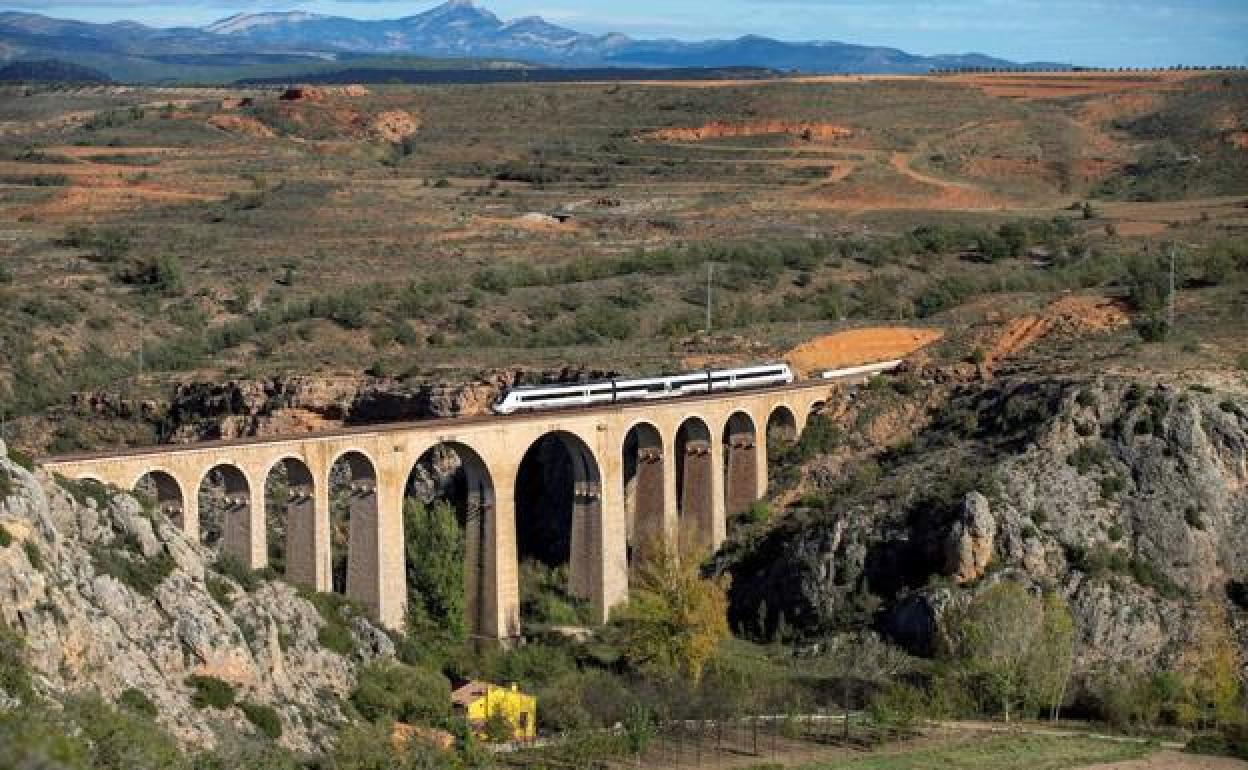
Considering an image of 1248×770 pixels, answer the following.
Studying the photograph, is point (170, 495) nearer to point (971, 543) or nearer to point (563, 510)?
point (563, 510)

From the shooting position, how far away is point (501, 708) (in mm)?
49812

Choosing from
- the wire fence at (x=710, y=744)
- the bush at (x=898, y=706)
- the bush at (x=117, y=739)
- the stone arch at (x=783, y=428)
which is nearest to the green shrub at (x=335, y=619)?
the wire fence at (x=710, y=744)

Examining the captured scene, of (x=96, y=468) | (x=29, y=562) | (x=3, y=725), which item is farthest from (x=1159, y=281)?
(x=3, y=725)

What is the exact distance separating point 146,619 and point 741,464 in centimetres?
2979

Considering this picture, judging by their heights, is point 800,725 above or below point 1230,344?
below

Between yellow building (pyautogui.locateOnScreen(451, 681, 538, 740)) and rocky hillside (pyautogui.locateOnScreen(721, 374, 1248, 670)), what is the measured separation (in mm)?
12365

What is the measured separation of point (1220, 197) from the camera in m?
132

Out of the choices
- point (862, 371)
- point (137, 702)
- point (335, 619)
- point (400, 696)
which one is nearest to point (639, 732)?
point (400, 696)

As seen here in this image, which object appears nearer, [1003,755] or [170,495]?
[1003,755]

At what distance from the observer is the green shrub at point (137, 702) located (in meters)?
40.7

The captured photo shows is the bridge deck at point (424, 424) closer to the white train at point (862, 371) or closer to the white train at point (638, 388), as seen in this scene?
the white train at point (638, 388)

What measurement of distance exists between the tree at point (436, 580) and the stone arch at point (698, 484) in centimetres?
1038

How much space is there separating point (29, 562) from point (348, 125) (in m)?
125

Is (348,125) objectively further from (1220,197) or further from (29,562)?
(29,562)
